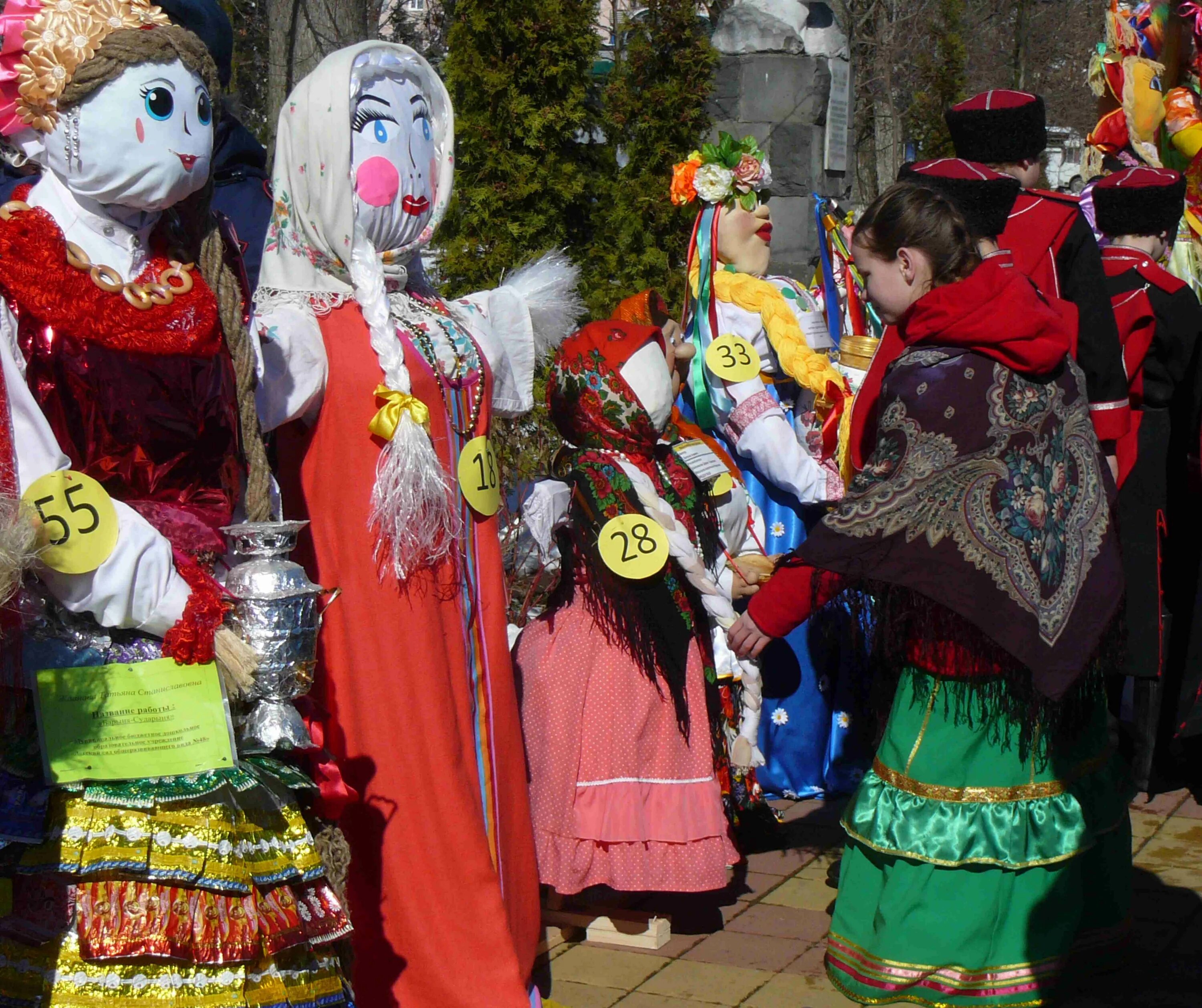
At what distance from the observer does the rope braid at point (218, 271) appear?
2.38 meters

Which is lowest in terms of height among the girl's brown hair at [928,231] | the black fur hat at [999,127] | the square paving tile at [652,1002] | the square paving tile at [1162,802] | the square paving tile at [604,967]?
the square paving tile at [1162,802]

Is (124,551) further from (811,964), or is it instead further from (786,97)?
(786,97)

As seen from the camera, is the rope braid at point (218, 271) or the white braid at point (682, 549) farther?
the white braid at point (682, 549)

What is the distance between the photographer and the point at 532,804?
12.8ft

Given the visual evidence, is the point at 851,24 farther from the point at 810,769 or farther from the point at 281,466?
the point at 281,466

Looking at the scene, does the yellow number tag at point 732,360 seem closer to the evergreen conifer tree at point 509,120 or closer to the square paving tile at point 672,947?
the square paving tile at point 672,947

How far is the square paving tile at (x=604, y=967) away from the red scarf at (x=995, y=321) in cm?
178

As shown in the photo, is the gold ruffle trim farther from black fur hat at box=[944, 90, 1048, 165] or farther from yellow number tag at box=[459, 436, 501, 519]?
black fur hat at box=[944, 90, 1048, 165]

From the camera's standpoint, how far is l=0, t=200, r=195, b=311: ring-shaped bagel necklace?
228cm

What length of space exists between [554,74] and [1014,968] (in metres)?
6.00

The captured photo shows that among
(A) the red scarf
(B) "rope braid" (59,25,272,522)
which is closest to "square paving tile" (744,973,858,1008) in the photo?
(A) the red scarf

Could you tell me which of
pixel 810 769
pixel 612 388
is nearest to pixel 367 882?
pixel 612 388

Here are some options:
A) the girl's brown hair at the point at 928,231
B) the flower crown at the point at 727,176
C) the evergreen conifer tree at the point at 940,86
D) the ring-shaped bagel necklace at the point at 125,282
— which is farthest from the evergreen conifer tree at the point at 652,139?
the evergreen conifer tree at the point at 940,86

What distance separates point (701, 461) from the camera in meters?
4.23
